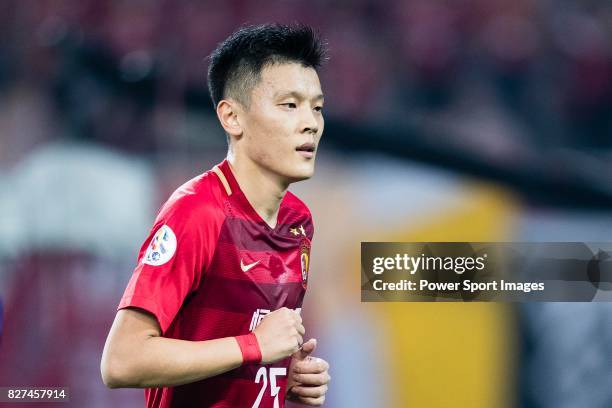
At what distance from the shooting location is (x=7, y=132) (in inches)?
128

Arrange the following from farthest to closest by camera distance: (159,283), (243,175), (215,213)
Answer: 1. (243,175)
2. (215,213)
3. (159,283)

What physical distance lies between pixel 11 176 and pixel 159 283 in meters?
1.99

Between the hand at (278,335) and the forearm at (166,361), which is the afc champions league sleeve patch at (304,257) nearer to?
the hand at (278,335)

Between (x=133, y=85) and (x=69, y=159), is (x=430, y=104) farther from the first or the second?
(x=69, y=159)

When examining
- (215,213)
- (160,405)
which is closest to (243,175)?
(215,213)

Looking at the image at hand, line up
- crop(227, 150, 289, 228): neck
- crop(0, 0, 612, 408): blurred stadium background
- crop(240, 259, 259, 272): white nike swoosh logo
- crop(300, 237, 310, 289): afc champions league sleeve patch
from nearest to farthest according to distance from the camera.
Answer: crop(240, 259, 259, 272): white nike swoosh logo < crop(227, 150, 289, 228): neck < crop(300, 237, 310, 289): afc champions league sleeve patch < crop(0, 0, 612, 408): blurred stadium background

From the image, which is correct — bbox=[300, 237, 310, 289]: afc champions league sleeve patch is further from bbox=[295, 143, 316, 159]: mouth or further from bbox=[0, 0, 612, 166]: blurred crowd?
bbox=[0, 0, 612, 166]: blurred crowd

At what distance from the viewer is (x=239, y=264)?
1662 mm

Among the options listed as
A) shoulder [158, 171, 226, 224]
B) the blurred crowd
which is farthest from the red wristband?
the blurred crowd

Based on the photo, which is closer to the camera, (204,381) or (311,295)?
(204,381)

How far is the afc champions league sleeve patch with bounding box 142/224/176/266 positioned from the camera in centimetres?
150

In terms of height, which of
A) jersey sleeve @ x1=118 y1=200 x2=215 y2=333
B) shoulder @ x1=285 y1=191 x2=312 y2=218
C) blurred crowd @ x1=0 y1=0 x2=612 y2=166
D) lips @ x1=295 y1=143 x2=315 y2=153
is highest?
blurred crowd @ x1=0 y1=0 x2=612 y2=166

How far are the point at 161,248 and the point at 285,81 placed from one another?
50 centimetres

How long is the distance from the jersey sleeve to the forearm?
5cm
